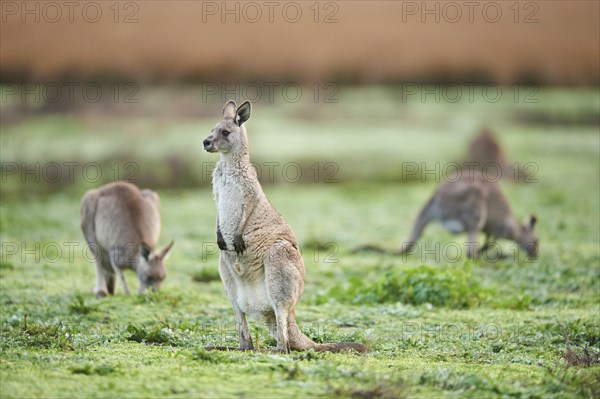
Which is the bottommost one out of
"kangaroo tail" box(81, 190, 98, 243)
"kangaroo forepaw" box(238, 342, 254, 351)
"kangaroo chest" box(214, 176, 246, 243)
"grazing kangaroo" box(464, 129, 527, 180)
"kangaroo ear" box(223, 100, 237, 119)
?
"kangaroo forepaw" box(238, 342, 254, 351)

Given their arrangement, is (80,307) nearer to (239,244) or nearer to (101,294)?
(101,294)

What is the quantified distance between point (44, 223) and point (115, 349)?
11168 mm

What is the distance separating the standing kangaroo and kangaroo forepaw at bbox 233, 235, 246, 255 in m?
7.53

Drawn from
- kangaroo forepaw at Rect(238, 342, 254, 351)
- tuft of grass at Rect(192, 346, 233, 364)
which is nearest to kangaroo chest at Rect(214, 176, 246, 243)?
kangaroo forepaw at Rect(238, 342, 254, 351)

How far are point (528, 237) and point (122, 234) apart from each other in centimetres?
717

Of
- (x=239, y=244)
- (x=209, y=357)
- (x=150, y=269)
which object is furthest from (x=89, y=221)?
(x=209, y=357)

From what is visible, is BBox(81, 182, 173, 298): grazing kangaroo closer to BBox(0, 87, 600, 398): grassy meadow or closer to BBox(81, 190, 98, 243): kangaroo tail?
BBox(81, 190, 98, 243): kangaroo tail

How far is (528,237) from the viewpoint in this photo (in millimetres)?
15734

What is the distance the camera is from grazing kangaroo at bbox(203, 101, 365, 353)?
8008mm

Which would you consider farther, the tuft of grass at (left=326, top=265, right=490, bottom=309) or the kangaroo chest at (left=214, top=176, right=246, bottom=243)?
the tuft of grass at (left=326, top=265, right=490, bottom=309)

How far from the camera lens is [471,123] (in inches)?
1512

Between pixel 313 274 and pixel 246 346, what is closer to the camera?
pixel 246 346

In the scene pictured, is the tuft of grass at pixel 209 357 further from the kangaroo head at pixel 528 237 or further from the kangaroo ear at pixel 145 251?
the kangaroo head at pixel 528 237

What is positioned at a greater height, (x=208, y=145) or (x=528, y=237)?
(x=208, y=145)
